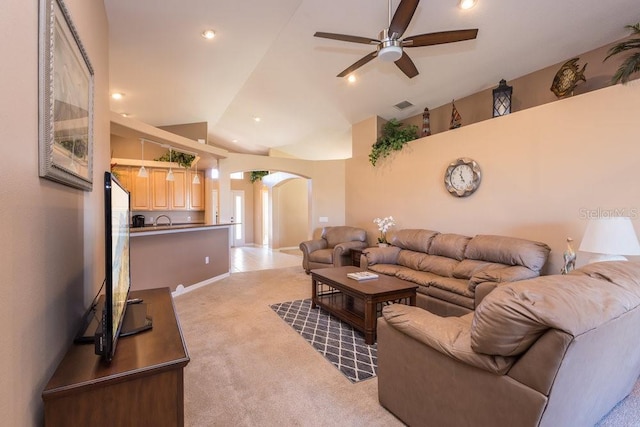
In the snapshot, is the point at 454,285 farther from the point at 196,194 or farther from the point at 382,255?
the point at 196,194

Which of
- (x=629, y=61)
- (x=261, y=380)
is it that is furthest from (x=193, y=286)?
(x=629, y=61)

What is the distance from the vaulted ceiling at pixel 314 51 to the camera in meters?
2.90

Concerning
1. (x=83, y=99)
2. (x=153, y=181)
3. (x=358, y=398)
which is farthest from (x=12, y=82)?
(x=153, y=181)

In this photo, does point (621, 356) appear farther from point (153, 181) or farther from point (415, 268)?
point (153, 181)

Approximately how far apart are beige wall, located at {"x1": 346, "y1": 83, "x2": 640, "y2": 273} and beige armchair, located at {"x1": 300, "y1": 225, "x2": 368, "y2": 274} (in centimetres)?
107

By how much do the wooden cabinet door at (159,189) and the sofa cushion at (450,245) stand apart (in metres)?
5.68

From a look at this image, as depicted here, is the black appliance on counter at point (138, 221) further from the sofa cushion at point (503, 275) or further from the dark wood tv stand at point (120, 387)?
the sofa cushion at point (503, 275)

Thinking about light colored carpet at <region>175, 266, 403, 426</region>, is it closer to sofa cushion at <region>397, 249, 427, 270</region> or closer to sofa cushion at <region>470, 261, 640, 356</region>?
sofa cushion at <region>470, 261, 640, 356</region>

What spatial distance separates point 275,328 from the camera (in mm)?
3197

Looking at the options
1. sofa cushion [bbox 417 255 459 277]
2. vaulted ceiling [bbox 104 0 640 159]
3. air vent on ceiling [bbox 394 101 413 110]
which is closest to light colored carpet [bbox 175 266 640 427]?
sofa cushion [bbox 417 255 459 277]

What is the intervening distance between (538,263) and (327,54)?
12.0 feet

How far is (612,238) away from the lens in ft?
7.78

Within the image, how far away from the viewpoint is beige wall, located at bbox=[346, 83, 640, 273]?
2.76m

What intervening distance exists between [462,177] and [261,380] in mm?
3661
